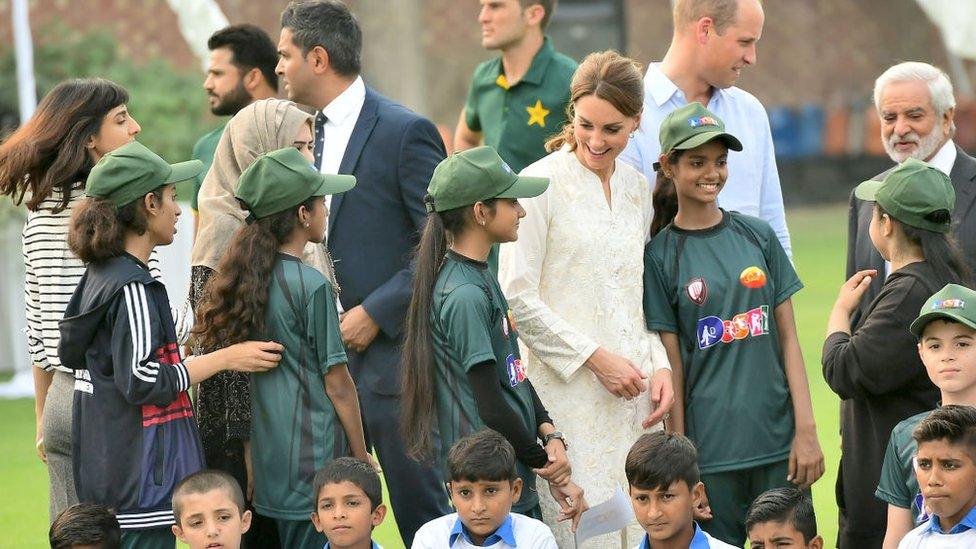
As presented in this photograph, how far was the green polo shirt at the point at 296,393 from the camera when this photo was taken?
15.0ft

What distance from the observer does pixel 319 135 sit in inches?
214

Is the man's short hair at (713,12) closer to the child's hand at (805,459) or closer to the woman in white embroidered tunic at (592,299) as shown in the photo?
the woman in white embroidered tunic at (592,299)

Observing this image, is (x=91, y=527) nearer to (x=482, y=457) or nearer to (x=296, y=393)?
(x=296, y=393)

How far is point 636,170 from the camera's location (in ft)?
16.6

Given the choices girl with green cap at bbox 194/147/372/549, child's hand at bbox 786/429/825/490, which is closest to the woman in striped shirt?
girl with green cap at bbox 194/147/372/549

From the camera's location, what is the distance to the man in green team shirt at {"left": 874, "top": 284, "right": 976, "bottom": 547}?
4.36 metres

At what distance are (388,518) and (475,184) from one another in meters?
2.91

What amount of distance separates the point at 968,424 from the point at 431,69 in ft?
59.6

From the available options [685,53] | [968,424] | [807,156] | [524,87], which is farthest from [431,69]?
[968,424]

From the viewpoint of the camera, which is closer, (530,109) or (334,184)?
(334,184)

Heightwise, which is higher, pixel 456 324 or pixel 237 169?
pixel 237 169

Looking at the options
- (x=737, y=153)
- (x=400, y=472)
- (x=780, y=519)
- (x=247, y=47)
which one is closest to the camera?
(x=780, y=519)

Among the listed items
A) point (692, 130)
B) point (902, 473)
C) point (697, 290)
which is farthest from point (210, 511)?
point (902, 473)

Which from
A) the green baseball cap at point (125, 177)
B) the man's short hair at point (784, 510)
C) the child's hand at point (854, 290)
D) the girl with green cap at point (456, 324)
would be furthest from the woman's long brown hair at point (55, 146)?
the child's hand at point (854, 290)
